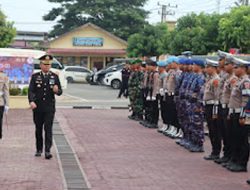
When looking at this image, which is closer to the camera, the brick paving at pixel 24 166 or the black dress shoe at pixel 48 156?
the brick paving at pixel 24 166

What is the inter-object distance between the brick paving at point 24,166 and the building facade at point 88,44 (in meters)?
46.1

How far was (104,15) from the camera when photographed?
67688 millimetres

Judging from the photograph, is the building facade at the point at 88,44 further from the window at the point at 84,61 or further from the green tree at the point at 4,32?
the green tree at the point at 4,32

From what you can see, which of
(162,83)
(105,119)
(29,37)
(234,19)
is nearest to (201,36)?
(234,19)

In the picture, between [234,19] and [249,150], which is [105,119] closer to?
[249,150]

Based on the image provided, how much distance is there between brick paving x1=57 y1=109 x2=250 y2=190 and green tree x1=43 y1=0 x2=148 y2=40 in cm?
4853

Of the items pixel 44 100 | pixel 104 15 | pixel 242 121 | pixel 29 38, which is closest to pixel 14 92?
pixel 44 100

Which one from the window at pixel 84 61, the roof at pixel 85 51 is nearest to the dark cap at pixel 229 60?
the roof at pixel 85 51

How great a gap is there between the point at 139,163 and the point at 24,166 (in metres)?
2.13

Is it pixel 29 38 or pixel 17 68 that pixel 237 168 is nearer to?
pixel 17 68

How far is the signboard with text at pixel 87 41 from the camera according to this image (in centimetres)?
6231

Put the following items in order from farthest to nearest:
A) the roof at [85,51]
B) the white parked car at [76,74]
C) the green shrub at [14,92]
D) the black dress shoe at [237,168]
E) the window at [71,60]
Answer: the window at [71,60]
the roof at [85,51]
the white parked car at [76,74]
the green shrub at [14,92]
the black dress shoe at [237,168]

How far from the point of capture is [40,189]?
8.71 m

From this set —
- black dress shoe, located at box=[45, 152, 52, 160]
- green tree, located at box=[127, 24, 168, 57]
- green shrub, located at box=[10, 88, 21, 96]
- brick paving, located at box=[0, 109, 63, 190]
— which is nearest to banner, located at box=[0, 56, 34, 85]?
green shrub, located at box=[10, 88, 21, 96]
